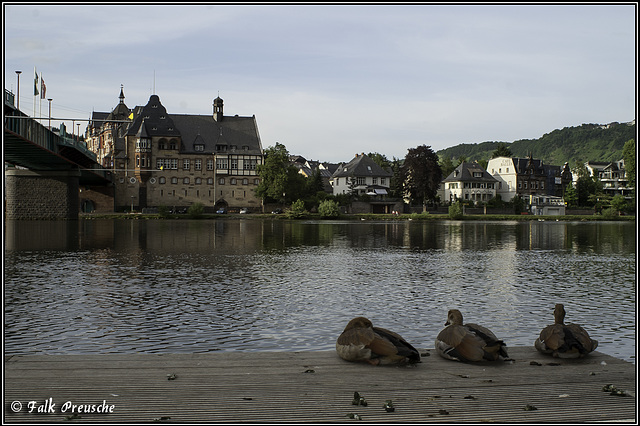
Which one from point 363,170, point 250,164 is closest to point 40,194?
point 250,164

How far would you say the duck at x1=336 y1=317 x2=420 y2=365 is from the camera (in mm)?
9586

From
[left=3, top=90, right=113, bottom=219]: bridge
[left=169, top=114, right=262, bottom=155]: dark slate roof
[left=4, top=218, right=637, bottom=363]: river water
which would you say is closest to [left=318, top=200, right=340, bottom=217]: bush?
[left=169, top=114, right=262, bottom=155]: dark slate roof

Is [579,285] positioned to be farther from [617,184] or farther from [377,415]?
[617,184]

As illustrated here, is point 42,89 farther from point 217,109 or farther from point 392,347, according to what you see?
point 217,109

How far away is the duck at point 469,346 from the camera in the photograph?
9.79m

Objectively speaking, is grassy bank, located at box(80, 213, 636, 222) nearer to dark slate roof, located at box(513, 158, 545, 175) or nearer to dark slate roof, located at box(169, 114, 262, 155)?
dark slate roof, located at box(169, 114, 262, 155)

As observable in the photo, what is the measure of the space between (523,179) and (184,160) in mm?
88770

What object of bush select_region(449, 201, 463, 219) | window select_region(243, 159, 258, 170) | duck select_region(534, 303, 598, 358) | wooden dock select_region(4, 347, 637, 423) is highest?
window select_region(243, 159, 258, 170)

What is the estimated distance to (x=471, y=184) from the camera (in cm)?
15338

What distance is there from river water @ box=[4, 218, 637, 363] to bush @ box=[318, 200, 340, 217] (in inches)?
2961

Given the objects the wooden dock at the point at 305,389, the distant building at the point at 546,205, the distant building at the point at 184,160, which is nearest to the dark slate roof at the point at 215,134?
the distant building at the point at 184,160

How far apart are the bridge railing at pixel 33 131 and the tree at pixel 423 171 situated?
76.2 m

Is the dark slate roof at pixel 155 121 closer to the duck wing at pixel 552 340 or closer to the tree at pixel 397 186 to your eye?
the tree at pixel 397 186

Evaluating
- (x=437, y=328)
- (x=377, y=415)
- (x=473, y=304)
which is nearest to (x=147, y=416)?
(x=377, y=415)
